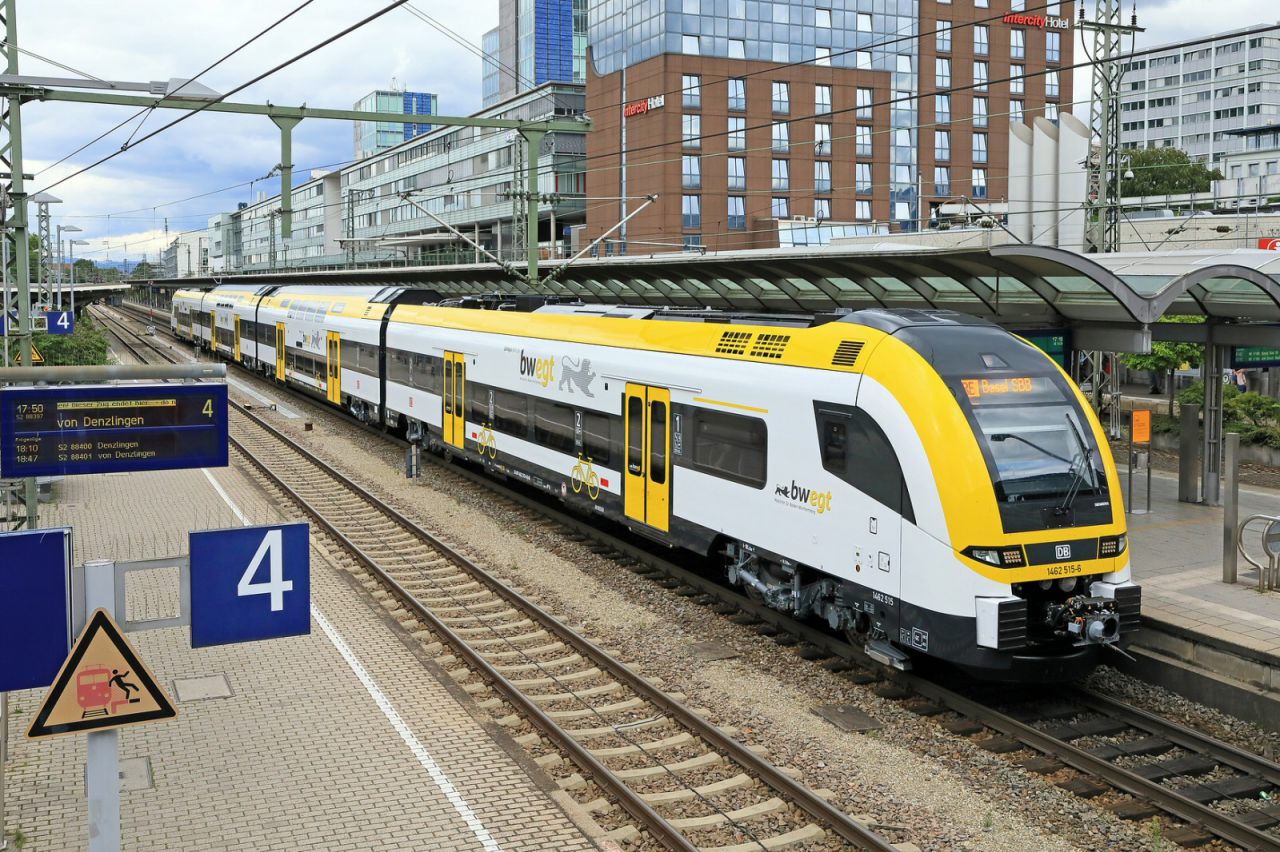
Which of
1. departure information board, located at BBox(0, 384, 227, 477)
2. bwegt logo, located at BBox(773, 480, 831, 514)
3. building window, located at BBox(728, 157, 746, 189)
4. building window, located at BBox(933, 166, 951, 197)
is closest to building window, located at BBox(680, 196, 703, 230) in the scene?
building window, located at BBox(728, 157, 746, 189)

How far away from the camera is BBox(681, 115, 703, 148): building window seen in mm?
60506

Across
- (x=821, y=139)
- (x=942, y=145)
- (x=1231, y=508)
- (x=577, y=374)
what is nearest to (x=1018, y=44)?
(x=942, y=145)

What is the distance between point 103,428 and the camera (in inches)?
263

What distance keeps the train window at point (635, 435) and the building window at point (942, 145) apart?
57170mm

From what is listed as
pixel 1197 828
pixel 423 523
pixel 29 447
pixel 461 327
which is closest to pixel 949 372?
pixel 1197 828

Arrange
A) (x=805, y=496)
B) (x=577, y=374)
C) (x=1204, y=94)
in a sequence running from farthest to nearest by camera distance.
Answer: (x=1204, y=94) < (x=577, y=374) < (x=805, y=496)

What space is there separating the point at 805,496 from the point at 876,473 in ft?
3.86

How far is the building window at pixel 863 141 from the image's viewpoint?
6469 centimetres

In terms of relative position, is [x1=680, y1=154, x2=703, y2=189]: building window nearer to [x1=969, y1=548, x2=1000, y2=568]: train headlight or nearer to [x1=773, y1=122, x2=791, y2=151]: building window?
[x1=773, y1=122, x2=791, y2=151]: building window

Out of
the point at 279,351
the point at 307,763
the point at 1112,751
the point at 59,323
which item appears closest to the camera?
the point at 307,763

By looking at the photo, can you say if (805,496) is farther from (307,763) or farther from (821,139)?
(821,139)

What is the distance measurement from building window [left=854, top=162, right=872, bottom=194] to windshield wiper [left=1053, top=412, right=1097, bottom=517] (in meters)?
56.7

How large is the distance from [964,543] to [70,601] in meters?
7.03

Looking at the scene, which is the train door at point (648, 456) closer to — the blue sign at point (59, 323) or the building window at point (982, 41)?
the blue sign at point (59, 323)
